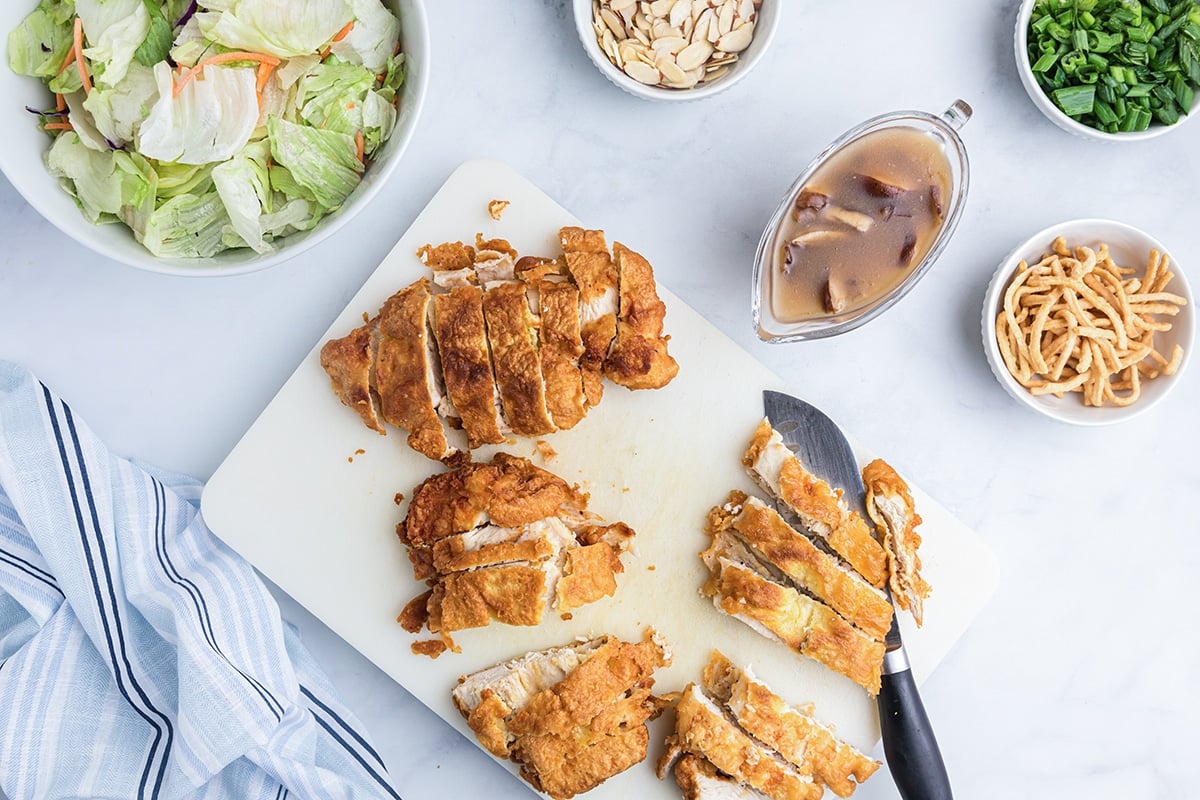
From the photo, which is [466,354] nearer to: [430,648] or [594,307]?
[594,307]

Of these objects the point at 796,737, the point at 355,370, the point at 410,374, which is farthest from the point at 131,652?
the point at 796,737

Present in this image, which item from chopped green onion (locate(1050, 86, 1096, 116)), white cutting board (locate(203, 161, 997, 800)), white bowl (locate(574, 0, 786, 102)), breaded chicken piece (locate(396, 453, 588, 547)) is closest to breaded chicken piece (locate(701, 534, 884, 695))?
white cutting board (locate(203, 161, 997, 800))

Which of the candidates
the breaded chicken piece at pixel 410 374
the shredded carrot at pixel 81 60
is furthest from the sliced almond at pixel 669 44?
the shredded carrot at pixel 81 60

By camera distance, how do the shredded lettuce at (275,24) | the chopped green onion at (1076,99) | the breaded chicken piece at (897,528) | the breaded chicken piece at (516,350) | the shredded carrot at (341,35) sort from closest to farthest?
the shredded lettuce at (275,24) → the shredded carrot at (341,35) → the breaded chicken piece at (516,350) → the breaded chicken piece at (897,528) → the chopped green onion at (1076,99)

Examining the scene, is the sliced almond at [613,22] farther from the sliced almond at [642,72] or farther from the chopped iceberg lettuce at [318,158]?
the chopped iceberg lettuce at [318,158]

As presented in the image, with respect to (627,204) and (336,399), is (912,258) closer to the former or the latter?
(627,204)

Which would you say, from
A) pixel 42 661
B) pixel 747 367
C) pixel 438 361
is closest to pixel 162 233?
pixel 438 361
